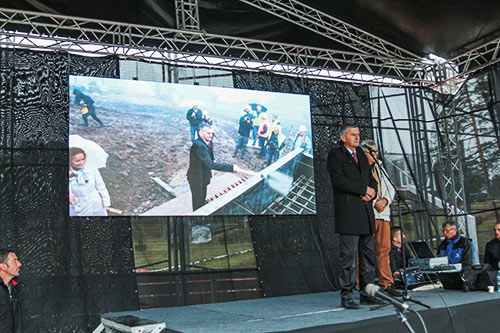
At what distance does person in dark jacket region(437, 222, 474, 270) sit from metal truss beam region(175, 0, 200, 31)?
3620 millimetres

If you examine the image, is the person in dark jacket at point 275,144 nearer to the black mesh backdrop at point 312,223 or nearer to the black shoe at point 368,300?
the black mesh backdrop at point 312,223

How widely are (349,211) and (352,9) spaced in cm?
362

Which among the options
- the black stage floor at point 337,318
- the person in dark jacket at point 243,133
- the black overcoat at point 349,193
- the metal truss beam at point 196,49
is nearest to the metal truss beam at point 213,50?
the metal truss beam at point 196,49

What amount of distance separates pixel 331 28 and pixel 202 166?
248cm

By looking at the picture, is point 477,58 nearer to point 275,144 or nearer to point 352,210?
point 275,144

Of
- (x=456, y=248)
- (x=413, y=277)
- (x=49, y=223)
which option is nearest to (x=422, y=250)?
(x=456, y=248)

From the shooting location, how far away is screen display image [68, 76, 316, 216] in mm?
5367

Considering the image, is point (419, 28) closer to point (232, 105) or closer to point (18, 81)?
point (232, 105)

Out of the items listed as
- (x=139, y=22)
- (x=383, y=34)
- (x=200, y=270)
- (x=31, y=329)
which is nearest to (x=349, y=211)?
(x=200, y=270)

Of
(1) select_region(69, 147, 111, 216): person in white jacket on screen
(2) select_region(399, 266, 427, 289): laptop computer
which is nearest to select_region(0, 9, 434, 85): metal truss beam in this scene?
(1) select_region(69, 147, 111, 216): person in white jacket on screen

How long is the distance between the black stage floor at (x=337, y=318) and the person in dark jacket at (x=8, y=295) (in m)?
0.88

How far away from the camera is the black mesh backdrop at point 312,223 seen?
5.98m

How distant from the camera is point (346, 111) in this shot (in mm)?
6992

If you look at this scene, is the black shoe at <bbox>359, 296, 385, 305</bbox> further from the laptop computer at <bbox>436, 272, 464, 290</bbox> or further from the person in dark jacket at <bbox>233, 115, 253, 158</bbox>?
the person in dark jacket at <bbox>233, 115, 253, 158</bbox>
